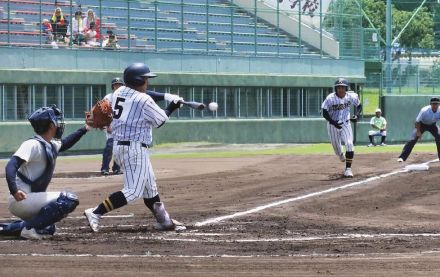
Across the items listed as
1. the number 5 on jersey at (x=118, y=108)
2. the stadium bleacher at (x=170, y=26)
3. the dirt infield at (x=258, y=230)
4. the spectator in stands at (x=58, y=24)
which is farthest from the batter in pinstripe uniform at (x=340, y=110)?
the spectator in stands at (x=58, y=24)

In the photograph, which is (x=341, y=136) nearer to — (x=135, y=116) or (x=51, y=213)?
(x=135, y=116)

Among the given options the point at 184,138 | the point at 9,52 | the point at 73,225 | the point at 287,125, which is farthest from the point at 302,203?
the point at 287,125

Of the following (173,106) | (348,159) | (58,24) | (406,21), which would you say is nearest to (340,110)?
(348,159)

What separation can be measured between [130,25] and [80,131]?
2499 centimetres

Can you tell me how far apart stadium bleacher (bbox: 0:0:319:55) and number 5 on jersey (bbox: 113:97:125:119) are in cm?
2068

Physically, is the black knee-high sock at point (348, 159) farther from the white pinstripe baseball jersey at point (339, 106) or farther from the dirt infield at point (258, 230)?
the white pinstripe baseball jersey at point (339, 106)

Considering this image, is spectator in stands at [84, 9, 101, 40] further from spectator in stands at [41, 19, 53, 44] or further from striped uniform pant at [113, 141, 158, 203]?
striped uniform pant at [113, 141, 158, 203]

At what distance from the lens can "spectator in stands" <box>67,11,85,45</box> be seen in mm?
33812

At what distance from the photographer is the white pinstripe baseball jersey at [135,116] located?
39.4 feet

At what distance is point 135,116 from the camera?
39.5 ft

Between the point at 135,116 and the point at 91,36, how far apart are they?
75.4 ft

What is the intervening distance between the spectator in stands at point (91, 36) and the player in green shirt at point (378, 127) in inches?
478

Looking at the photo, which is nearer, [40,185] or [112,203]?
[40,185]

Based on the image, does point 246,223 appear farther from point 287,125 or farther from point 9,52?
point 287,125
